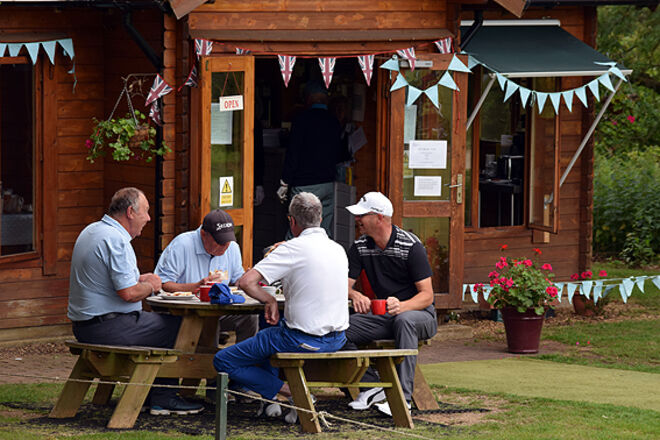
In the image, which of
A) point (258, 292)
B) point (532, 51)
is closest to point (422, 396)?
point (258, 292)

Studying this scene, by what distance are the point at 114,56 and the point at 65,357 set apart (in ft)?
8.90

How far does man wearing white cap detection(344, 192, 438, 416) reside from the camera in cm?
752

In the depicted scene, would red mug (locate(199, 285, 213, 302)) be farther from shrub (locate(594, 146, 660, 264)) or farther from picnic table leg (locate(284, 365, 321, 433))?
shrub (locate(594, 146, 660, 264))

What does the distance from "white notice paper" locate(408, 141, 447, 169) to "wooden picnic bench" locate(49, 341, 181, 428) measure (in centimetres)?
407

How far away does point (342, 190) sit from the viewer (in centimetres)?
1204

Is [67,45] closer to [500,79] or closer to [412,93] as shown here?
[412,93]

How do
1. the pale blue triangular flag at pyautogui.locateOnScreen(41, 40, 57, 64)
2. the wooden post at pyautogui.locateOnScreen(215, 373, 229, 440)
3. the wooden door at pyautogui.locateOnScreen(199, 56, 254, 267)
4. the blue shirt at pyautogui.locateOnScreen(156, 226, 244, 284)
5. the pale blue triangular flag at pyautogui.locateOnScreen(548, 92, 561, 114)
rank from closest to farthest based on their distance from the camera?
the wooden post at pyautogui.locateOnScreen(215, 373, 229, 440), the blue shirt at pyautogui.locateOnScreen(156, 226, 244, 284), the wooden door at pyautogui.locateOnScreen(199, 56, 254, 267), the pale blue triangular flag at pyautogui.locateOnScreen(41, 40, 57, 64), the pale blue triangular flag at pyautogui.locateOnScreen(548, 92, 561, 114)

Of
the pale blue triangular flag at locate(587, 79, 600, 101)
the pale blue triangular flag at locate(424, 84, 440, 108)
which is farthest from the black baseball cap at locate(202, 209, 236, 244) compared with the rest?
the pale blue triangular flag at locate(587, 79, 600, 101)

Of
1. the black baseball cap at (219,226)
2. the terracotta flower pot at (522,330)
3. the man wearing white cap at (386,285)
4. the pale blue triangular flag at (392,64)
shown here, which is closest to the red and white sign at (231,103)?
the pale blue triangular flag at (392,64)

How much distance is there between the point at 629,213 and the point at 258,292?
11.5 metres

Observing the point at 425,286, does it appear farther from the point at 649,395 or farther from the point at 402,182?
the point at 402,182

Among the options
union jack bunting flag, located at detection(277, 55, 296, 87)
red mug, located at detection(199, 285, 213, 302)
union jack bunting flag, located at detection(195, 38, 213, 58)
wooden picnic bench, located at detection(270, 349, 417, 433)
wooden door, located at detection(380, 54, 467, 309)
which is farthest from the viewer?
wooden door, located at detection(380, 54, 467, 309)

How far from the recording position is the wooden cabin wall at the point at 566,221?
12.1m

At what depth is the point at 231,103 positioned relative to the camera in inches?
385
